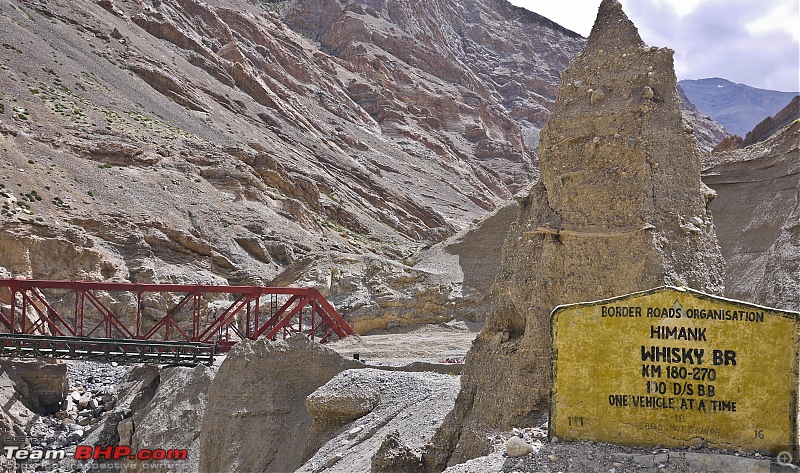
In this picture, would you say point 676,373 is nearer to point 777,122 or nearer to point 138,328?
point 138,328

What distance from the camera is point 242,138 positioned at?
63.6 m

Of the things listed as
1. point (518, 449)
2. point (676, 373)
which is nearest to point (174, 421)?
point (518, 449)

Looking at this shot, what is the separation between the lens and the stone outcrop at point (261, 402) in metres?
14.7

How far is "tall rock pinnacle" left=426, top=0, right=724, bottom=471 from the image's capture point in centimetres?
868

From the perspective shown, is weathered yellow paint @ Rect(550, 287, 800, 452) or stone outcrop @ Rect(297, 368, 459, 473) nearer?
weathered yellow paint @ Rect(550, 287, 800, 452)

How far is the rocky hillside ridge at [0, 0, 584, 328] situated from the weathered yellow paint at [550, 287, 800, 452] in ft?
76.0

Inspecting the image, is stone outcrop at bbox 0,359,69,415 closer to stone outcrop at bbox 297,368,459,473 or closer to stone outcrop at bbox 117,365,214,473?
stone outcrop at bbox 117,365,214,473

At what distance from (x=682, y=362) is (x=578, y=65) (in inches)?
209

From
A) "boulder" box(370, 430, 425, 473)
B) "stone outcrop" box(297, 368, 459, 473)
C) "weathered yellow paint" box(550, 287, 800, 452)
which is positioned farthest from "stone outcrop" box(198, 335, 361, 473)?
"weathered yellow paint" box(550, 287, 800, 452)

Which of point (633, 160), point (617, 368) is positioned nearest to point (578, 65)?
point (633, 160)

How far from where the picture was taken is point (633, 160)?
29.6 ft

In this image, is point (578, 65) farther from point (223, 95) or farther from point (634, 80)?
point (223, 95)

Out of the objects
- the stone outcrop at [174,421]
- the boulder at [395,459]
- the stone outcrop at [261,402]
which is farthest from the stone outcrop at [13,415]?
the boulder at [395,459]

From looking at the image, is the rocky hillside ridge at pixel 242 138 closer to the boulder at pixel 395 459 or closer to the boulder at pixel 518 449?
the boulder at pixel 395 459
